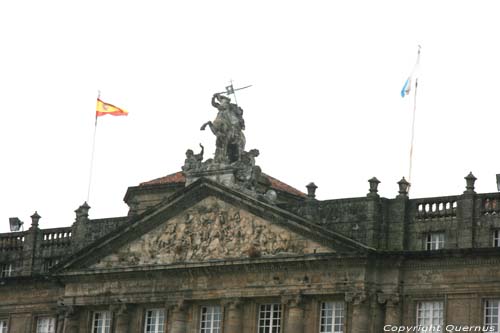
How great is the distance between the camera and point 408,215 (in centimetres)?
5841

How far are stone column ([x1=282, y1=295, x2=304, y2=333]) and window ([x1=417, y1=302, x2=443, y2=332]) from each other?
4545 millimetres

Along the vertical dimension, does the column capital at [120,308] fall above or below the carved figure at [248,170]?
below

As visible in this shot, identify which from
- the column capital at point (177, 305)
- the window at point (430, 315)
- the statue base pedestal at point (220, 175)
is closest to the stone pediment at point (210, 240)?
the statue base pedestal at point (220, 175)

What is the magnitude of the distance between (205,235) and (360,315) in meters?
7.89

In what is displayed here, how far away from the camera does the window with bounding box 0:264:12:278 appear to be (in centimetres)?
7031

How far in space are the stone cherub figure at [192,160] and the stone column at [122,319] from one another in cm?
617

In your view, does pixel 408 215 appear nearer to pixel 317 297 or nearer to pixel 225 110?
pixel 317 297

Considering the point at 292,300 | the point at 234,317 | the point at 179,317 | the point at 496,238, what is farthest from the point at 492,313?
the point at 179,317

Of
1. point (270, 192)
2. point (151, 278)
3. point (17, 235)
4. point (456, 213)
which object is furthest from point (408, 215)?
point (17, 235)

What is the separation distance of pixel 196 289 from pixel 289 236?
4.72 m

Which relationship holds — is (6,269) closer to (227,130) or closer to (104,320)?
(104,320)

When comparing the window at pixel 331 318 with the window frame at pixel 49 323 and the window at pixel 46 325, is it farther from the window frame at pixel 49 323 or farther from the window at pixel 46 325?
the window at pixel 46 325

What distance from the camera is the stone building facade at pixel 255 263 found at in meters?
56.9

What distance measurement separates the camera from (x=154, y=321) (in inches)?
2512
